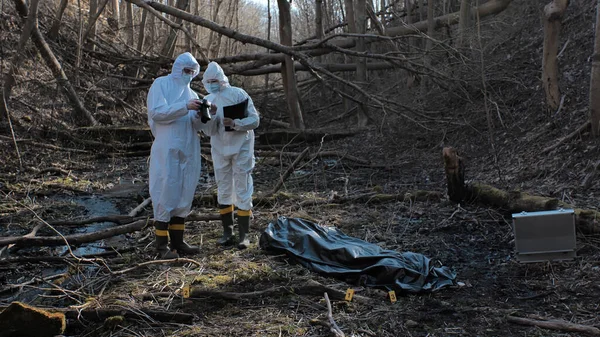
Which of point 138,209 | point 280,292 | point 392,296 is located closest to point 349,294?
point 392,296

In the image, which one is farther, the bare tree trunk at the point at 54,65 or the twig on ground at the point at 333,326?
the bare tree trunk at the point at 54,65

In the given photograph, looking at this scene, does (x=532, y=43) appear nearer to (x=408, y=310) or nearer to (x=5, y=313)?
(x=408, y=310)

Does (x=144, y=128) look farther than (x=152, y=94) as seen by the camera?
Yes

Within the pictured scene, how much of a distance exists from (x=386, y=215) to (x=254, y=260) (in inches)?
85.4

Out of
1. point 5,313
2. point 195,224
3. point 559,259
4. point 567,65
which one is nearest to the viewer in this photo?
point 5,313

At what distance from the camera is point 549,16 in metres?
8.05

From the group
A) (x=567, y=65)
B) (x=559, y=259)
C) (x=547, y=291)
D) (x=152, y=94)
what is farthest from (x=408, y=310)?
(x=567, y=65)

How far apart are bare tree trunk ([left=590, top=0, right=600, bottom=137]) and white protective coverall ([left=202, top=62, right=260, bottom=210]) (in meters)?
4.27

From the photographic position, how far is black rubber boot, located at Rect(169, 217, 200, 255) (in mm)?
5070

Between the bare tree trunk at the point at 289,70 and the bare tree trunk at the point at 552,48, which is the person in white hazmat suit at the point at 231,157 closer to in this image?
the bare tree trunk at the point at 552,48

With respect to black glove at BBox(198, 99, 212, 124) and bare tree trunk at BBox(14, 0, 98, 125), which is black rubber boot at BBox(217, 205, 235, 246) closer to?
black glove at BBox(198, 99, 212, 124)

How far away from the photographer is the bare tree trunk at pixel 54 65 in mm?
10500

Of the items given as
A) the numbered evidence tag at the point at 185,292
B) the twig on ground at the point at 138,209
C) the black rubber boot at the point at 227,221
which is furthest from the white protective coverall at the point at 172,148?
the twig on ground at the point at 138,209

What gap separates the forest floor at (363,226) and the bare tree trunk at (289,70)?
3.23 ft
